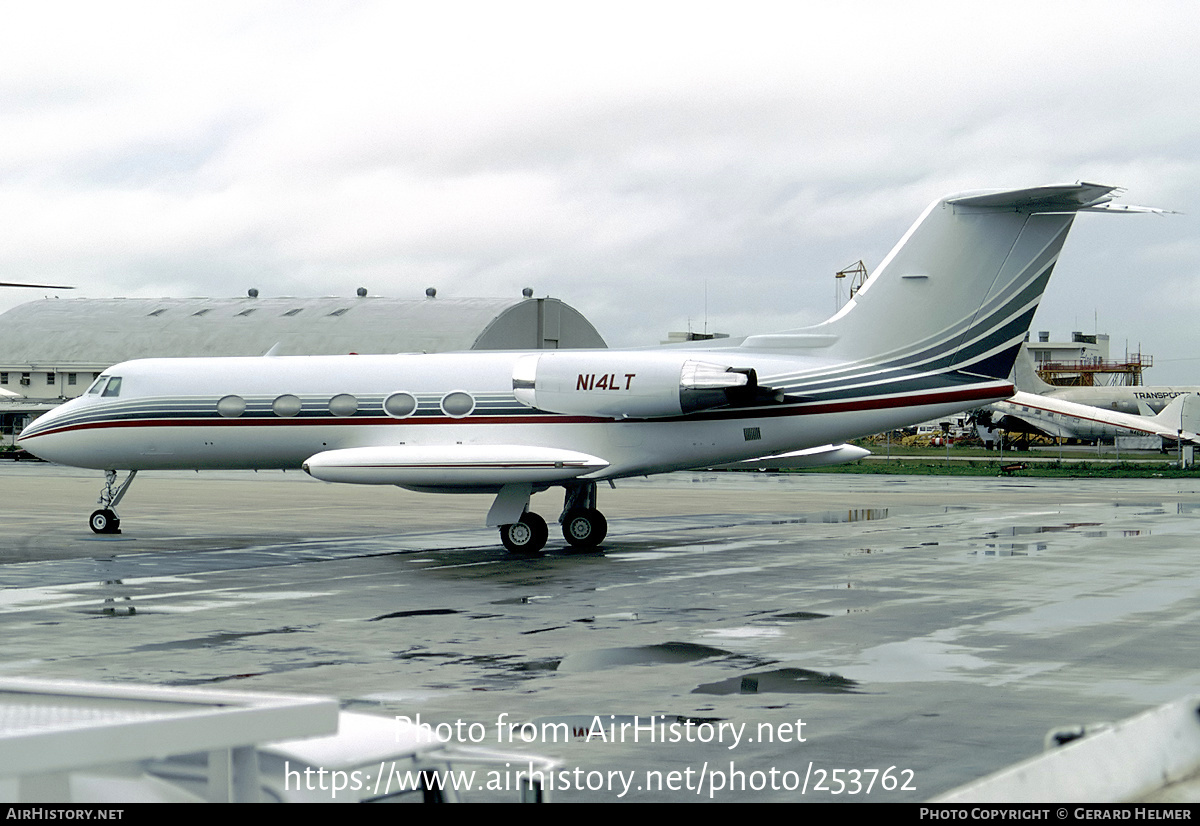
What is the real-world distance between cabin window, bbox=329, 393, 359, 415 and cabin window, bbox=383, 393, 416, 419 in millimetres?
598

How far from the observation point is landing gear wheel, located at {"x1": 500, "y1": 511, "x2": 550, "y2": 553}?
22.7 metres

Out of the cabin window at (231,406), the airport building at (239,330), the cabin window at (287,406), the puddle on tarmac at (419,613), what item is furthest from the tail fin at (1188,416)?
the puddle on tarmac at (419,613)

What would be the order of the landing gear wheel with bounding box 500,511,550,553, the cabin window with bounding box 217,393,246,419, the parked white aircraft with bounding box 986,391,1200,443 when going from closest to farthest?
the landing gear wheel with bounding box 500,511,550,553
the cabin window with bounding box 217,393,246,419
the parked white aircraft with bounding box 986,391,1200,443

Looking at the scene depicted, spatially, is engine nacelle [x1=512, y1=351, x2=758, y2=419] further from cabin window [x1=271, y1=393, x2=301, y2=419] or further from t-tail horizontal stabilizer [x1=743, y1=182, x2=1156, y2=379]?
cabin window [x1=271, y1=393, x2=301, y2=419]

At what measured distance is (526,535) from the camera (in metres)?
22.7

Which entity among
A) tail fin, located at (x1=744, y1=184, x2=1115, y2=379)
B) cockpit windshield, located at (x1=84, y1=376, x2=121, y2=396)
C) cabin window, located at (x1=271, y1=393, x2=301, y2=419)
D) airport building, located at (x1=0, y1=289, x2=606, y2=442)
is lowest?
cabin window, located at (x1=271, y1=393, x2=301, y2=419)

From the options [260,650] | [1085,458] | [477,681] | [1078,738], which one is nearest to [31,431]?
[260,650]

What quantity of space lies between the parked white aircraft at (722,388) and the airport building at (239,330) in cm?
4193

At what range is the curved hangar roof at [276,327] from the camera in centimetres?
6894

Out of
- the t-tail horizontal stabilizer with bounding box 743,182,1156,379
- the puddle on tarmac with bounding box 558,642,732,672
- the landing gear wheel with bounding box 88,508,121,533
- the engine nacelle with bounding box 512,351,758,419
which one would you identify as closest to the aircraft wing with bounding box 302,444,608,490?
the engine nacelle with bounding box 512,351,758,419

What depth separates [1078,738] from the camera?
13.8ft

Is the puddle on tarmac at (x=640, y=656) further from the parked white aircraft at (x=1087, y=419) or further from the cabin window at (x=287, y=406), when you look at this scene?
the parked white aircraft at (x=1087, y=419)

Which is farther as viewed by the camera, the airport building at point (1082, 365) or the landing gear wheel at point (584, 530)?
the airport building at point (1082, 365)

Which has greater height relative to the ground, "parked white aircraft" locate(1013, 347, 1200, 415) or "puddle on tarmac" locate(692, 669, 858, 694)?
"parked white aircraft" locate(1013, 347, 1200, 415)
